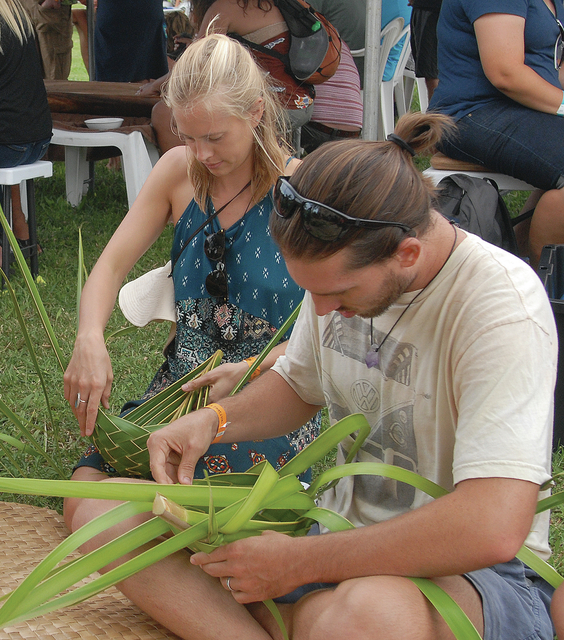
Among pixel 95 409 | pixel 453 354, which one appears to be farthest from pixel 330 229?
pixel 95 409

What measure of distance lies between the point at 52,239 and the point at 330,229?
360cm

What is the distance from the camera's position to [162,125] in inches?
171

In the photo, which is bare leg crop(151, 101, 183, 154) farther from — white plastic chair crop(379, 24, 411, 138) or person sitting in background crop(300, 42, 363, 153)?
white plastic chair crop(379, 24, 411, 138)

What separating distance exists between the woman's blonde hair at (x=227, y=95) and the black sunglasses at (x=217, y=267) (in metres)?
0.11

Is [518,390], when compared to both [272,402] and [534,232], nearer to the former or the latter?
[272,402]

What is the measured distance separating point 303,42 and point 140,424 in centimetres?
206

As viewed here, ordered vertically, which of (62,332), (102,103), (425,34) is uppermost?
(425,34)

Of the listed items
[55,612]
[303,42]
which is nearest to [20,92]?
[303,42]

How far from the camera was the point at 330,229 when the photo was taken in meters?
1.16

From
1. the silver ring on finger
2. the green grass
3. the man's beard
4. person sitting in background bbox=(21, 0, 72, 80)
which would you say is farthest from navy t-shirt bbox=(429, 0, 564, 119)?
person sitting in background bbox=(21, 0, 72, 80)

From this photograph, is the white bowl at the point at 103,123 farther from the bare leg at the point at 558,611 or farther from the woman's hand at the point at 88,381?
the bare leg at the point at 558,611

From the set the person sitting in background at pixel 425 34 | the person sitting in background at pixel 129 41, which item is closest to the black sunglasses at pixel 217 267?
the person sitting in background at pixel 425 34

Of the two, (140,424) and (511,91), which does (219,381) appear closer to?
(140,424)

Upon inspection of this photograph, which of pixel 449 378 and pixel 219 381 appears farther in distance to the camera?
pixel 219 381
